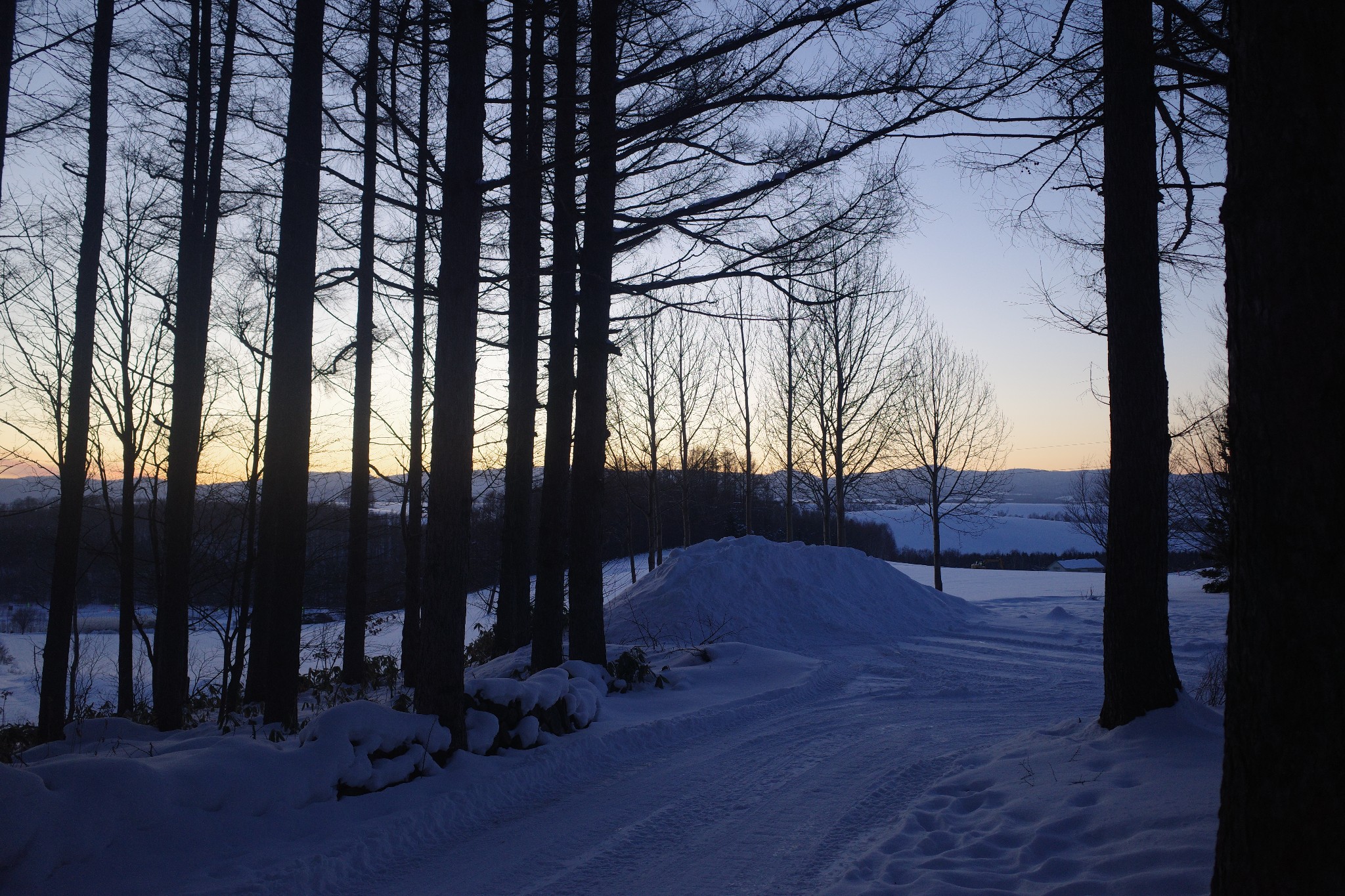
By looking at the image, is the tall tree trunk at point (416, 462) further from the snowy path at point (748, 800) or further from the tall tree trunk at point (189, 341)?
the snowy path at point (748, 800)

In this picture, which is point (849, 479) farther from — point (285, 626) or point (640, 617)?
point (285, 626)

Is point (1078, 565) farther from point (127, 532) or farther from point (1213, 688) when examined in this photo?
point (127, 532)

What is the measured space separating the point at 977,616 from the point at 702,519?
2706 centimetres

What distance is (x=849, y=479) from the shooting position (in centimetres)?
2506

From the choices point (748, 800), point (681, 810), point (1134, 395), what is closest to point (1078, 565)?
point (1134, 395)

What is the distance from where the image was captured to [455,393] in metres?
6.04

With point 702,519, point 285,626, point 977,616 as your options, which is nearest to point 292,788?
point 285,626

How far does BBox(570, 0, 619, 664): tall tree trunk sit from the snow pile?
5.06 m

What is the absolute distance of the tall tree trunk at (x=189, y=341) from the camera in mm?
9484

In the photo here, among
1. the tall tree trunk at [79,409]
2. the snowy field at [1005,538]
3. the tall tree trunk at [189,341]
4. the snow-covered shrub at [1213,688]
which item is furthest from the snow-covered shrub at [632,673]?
the snowy field at [1005,538]

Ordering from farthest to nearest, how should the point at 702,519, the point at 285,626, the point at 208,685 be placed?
the point at 702,519 → the point at 208,685 → the point at 285,626

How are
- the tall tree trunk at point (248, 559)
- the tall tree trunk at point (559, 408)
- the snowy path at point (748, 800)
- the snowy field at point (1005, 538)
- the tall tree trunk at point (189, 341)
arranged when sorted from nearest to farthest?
the snowy path at point (748, 800), the tall tree trunk at point (559, 408), the tall tree trunk at point (189, 341), the tall tree trunk at point (248, 559), the snowy field at point (1005, 538)

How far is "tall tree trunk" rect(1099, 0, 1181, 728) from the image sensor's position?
566cm

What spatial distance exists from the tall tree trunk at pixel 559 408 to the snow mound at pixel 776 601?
139 inches
